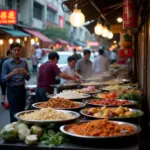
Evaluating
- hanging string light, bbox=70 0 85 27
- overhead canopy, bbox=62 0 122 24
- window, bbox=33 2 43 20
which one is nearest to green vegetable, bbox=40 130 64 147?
hanging string light, bbox=70 0 85 27

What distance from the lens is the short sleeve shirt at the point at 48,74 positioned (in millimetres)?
7889

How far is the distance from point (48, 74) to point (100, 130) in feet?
14.1

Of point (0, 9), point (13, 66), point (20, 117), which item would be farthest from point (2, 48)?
point (20, 117)

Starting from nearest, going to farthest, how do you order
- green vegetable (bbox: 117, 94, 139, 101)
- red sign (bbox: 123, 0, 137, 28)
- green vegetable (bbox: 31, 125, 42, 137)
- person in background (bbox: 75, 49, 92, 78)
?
green vegetable (bbox: 31, 125, 42, 137)
green vegetable (bbox: 117, 94, 139, 101)
red sign (bbox: 123, 0, 137, 28)
person in background (bbox: 75, 49, 92, 78)

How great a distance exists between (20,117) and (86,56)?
22.9ft

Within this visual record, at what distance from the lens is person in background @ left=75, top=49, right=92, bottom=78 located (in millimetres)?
11350

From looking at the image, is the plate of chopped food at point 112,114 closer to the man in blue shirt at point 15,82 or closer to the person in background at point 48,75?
the man in blue shirt at point 15,82

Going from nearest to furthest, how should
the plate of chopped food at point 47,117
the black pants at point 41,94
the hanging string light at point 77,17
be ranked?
the plate of chopped food at point 47,117
the black pants at point 41,94
the hanging string light at point 77,17

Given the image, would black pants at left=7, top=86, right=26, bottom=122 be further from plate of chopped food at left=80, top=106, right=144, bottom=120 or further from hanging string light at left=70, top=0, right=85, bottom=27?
hanging string light at left=70, top=0, right=85, bottom=27

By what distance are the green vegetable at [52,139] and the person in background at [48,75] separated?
386cm

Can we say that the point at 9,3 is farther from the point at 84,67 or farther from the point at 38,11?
the point at 84,67

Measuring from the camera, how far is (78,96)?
22.0 ft

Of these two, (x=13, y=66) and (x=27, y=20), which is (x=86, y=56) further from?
(x=27, y=20)

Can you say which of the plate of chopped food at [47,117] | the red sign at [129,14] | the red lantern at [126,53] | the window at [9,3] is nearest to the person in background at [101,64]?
the red lantern at [126,53]
